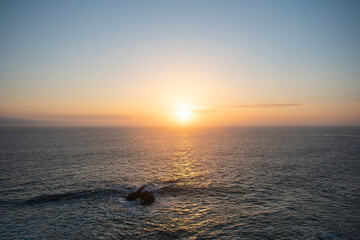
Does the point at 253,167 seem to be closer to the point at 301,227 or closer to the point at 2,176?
the point at 301,227

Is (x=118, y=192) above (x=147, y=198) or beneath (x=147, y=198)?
beneath

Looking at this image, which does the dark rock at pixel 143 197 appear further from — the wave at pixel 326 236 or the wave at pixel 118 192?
the wave at pixel 326 236

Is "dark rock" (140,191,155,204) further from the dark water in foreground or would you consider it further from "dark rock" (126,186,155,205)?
the dark water in foreground

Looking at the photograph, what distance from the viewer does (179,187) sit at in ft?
127

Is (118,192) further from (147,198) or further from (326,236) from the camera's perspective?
(326,236)

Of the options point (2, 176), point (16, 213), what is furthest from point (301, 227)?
point (2, 176)

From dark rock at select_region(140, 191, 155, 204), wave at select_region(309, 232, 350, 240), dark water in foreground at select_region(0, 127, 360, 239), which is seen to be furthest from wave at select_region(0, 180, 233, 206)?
wave at select_region(309, 232, 350, 240)

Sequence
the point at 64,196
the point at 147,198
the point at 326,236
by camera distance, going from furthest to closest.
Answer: the point at 64,196, the point at 147,198, the point at 326,236

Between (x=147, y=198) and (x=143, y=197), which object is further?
(x=143, y=197)

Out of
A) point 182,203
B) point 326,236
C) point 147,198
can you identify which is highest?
point 147,198

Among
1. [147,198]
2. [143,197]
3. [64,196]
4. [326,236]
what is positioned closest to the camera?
[326,236]

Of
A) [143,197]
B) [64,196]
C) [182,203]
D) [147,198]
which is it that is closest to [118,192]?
[143,197]

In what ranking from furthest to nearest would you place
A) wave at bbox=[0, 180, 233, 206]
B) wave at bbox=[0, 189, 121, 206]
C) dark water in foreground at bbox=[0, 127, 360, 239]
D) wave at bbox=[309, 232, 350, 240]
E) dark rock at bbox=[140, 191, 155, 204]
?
wave at bbox=[0, 180, 233, 206], dark rock at bbox=[140, 191, 155, 204], wave at bbox=[0, 189, 121, 206], dark water in foreground at bbox=[0, 127, 360, 239], wave at bbox=[309, 232, 350, 240]

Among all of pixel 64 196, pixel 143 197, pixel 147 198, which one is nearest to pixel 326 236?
pixel 147 198
